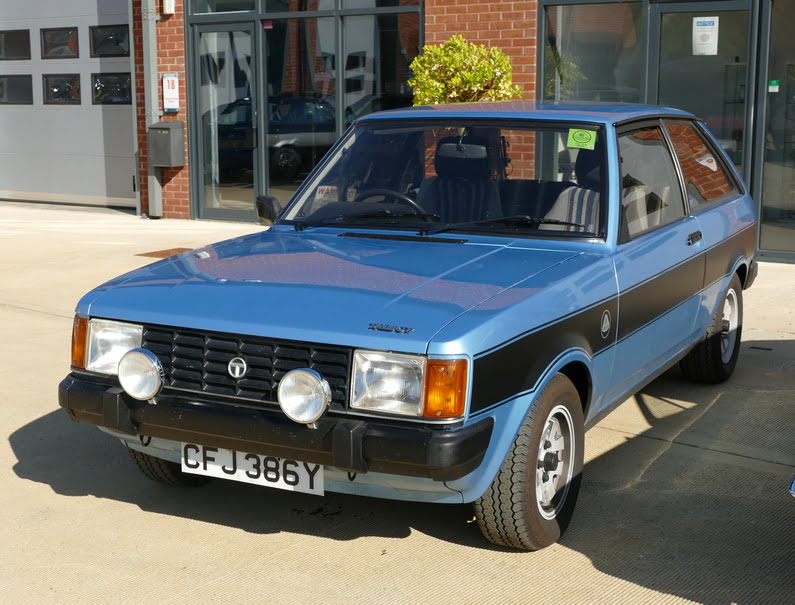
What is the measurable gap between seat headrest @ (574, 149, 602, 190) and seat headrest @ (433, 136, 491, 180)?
40cm

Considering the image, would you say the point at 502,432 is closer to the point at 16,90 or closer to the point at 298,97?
the point at 298,97

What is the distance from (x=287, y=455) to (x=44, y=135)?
44.9 ft

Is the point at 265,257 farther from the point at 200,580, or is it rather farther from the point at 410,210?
the point at 200,580

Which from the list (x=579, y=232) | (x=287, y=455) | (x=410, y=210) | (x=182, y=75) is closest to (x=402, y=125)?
(x=410, y=210)

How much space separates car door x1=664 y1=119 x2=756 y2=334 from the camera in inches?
234

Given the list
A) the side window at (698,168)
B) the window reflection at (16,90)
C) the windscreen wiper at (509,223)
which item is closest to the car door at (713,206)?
the side window at (698,168)

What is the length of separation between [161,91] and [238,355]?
11.2 meters

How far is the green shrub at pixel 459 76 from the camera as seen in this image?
33.9 ft

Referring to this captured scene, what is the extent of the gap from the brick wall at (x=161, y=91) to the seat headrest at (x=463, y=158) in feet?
31.4

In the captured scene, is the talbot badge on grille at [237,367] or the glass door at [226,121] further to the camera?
the glass door at [226,121]

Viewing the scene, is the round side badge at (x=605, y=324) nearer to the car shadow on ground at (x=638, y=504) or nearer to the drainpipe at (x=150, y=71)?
the car shadow on ground at (x=638, y=504)

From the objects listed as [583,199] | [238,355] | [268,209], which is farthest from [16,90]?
[238,355]

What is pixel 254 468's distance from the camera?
3.99 meters

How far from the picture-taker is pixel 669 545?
14.0 ft
